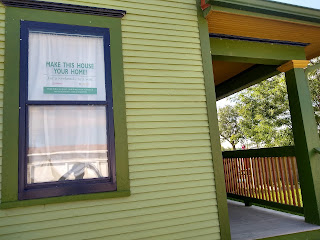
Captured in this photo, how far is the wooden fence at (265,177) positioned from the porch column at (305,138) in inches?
10.6

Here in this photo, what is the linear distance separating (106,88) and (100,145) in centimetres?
65

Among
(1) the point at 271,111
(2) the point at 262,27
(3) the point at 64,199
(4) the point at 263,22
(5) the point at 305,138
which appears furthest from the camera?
(1) the point at 271,111

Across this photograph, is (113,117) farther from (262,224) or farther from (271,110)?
(271,110)

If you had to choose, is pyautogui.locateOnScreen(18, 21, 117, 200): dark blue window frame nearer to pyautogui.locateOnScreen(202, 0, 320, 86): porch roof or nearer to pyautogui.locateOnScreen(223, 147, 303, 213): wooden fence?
pyautogui.locateOnScreen(202, 0, 320, 86): porch roof

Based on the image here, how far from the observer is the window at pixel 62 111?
2.63 m

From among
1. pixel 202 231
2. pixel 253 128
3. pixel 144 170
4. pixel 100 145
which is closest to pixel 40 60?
pixel 100 145

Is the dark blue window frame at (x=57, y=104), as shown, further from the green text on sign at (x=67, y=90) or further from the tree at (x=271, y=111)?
the tree at (x=271, y=111)

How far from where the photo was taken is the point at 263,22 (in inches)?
153

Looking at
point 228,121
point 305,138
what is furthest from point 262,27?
point 228,121

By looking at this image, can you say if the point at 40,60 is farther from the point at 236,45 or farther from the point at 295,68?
the point at 295,68

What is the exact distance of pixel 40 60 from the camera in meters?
2.87

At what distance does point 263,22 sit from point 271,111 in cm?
1431

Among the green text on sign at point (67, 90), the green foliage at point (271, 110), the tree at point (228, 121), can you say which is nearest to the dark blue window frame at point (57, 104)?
the green text on sign at point (67, 90)

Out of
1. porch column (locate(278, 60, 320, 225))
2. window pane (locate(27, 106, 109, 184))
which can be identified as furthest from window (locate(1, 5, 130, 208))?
porch column (locate(278, 60, 320, 225))
